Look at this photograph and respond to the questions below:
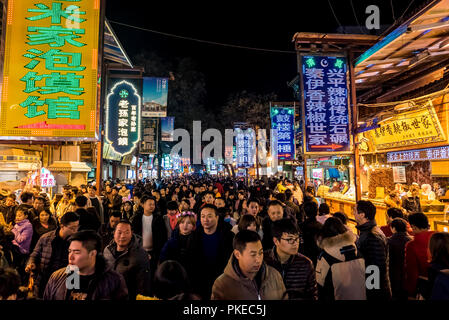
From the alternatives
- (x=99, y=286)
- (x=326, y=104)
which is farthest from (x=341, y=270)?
(x=326, y=104)

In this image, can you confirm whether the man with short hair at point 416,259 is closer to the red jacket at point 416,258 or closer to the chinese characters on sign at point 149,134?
the red jacket at point 416,258

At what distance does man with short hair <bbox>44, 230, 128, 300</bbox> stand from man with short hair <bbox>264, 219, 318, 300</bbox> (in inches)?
66.3

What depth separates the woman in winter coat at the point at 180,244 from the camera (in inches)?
149

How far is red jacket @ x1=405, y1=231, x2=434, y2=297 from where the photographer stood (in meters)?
3.57

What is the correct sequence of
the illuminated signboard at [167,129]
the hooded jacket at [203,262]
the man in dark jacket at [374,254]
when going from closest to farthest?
the man in dark jacket at [374,254], the hooded jacket at [203,262], the illuminated signboard at [167,129]

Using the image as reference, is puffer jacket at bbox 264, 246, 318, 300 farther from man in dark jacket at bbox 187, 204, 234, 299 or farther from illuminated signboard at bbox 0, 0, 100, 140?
illuminated signboard at bbox 0, 0, 100, 140

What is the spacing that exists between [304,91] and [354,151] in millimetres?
3171

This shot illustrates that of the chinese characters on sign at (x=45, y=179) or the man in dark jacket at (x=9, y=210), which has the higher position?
the chinese characters on sign at (x=45, y=179)

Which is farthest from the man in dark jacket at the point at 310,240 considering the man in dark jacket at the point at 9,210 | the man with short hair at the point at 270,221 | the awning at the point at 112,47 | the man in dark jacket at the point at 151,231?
the awning at the point at 112,47

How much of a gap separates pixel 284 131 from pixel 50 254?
16.7 m

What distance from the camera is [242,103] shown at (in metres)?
33.6

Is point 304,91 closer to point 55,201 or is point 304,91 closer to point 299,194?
point 299,194

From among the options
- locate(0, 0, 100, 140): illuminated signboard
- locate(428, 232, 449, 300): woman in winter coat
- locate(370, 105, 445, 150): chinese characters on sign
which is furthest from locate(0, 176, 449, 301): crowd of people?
locate(370, 105, 445, 150): chinese characters on sign

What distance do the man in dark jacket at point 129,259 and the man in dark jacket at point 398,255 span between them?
13.2 ft
